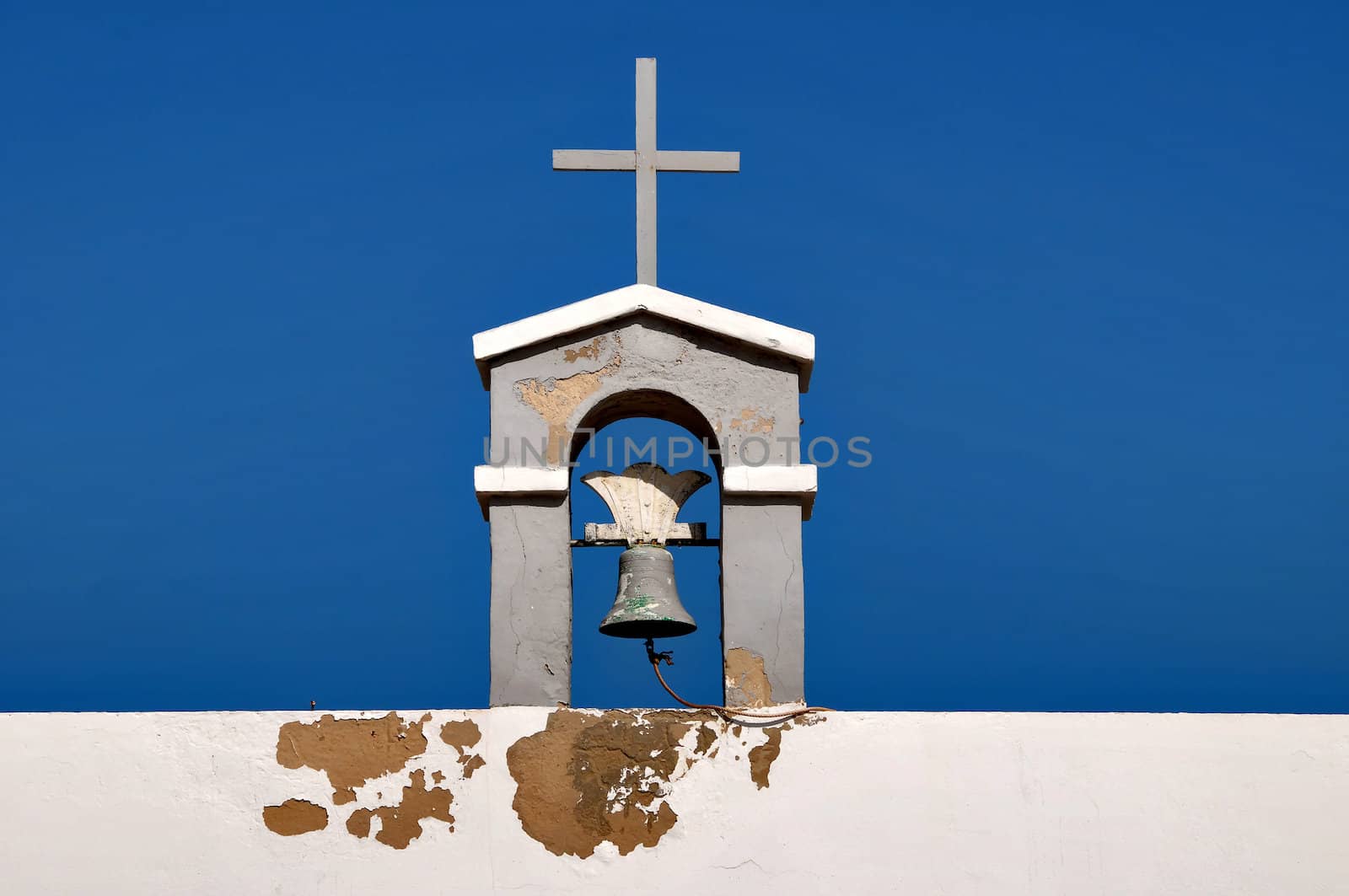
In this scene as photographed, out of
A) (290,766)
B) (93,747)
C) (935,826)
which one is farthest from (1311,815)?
(93,747)

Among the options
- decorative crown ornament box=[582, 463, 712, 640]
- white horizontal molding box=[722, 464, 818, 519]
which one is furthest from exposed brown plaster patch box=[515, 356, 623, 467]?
white horizontal molding box=[722, 464, 818, 519]

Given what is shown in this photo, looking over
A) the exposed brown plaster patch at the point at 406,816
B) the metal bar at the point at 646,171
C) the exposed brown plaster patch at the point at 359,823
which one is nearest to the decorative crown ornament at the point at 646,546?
the metal bar at the point at 646,171

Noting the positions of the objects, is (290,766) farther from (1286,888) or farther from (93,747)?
(1286,888)

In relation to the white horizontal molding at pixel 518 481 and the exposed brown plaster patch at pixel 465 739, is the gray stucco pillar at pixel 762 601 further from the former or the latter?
the exposed brown plaster patch at pixel 465 739

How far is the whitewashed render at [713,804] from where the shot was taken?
4.93 meters

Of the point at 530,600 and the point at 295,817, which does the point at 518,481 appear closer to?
the point at 530,600

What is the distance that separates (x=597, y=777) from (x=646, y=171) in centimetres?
189

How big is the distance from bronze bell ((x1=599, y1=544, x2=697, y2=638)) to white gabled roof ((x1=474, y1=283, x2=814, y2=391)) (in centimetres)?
67

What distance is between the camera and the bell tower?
523 cm

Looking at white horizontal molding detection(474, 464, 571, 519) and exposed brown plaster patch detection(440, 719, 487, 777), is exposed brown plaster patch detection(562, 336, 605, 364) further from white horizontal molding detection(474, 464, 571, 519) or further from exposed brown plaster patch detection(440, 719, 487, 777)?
exposed brown plaster patch detection(440, 719, 487, 777)

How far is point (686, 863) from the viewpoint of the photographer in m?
4.94

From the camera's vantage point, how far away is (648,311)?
215 inches

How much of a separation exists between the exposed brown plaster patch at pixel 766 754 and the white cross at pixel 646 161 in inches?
62.9

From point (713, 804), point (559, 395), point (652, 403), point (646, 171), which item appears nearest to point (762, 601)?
point (713, 804)
